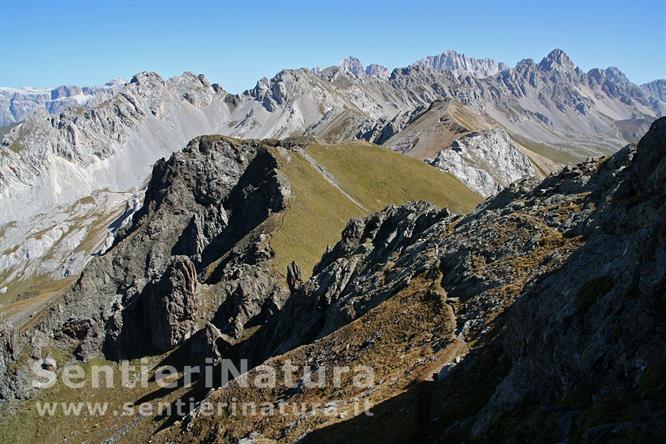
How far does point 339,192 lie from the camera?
139m

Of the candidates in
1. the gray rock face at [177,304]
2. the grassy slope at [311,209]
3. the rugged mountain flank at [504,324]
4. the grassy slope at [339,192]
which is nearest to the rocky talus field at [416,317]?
the rugged mountain flank at [504,324]

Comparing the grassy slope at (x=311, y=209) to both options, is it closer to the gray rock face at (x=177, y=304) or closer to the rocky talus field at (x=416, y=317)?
the rocky talus field at (x=416, y=317)

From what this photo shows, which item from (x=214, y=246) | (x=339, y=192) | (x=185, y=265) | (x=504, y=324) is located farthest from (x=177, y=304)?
(x=504, y=324)

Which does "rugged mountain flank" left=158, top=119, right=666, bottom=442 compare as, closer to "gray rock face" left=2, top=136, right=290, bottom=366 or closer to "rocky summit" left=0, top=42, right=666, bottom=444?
"rocky summit" left=0, top=42, right=666, bottom=444

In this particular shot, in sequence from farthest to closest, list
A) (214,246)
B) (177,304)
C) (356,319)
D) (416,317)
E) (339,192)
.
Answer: (339,192), (214,246), (177,304), (356,319), (416,317)

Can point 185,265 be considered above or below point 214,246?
below

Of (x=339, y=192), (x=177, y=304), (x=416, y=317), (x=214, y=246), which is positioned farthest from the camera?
(x=339, y=192)

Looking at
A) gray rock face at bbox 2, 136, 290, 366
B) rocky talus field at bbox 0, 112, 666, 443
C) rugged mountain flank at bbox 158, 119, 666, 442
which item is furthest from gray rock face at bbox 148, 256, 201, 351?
rugged mountain flank at bbox 158, 119, 666, 442

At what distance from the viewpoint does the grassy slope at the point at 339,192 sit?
10425 centimetres

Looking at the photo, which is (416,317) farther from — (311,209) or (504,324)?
(311,209)

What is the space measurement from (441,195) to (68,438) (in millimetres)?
116089

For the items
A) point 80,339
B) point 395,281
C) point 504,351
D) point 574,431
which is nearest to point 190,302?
point 80,339

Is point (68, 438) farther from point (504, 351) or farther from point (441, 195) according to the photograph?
point (441, 195)

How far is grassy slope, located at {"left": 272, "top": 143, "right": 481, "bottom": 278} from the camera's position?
104250 millimetres
